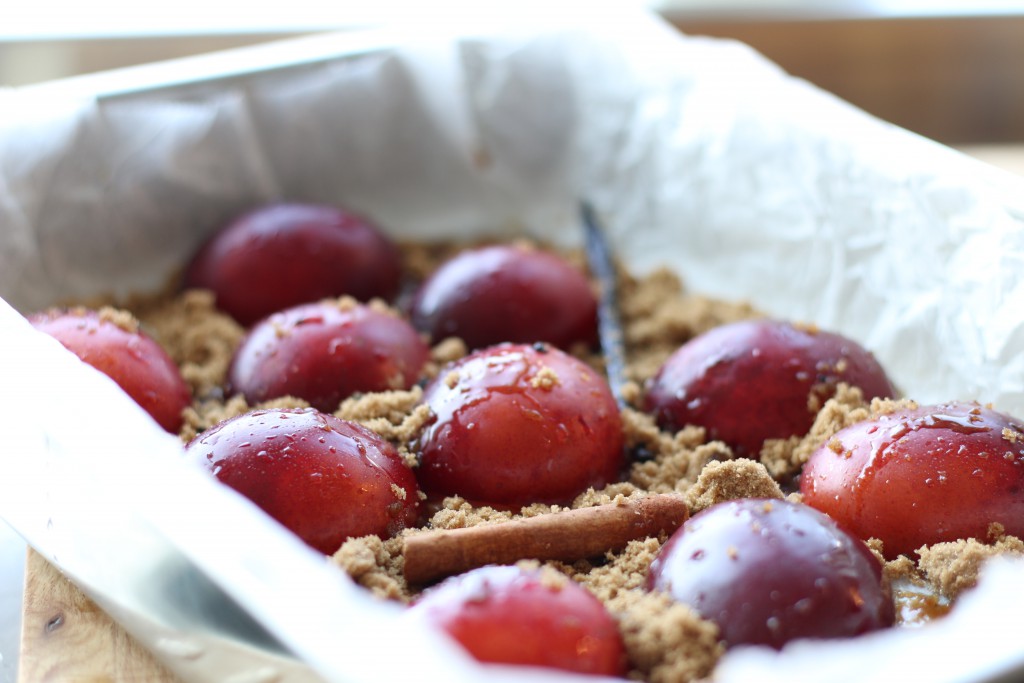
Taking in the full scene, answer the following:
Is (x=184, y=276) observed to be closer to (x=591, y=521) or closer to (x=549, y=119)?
(x=549, y=119)

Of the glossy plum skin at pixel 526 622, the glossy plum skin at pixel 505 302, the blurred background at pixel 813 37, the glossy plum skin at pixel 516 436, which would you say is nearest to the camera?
the glossy plum skin at pixel 526 622

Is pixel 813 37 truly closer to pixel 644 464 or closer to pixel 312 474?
pixel 644 464

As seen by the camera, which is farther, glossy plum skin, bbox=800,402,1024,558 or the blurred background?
the blurred background

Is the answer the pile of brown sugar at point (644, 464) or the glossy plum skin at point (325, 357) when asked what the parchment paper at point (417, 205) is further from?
the glossy plum skin at point (325, 357)

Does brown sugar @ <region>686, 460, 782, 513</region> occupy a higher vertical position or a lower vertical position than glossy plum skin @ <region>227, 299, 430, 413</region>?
lower

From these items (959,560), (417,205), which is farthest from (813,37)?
(959,560)

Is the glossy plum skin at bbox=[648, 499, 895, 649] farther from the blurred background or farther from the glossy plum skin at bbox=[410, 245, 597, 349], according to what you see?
the blurred background

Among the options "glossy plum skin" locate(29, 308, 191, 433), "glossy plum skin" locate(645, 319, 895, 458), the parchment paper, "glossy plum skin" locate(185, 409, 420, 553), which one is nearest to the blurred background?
the parchment paper

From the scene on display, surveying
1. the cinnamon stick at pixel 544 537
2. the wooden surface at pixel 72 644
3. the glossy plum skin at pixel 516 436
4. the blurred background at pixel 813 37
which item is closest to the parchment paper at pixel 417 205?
the wooden surface at pixel 72 644
